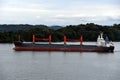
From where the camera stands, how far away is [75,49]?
231ft

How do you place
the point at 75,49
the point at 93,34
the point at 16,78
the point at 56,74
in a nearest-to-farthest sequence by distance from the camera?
1. the point at 16,78
2. the point at 56,74
3. the point at 75,49
4. the point at 93,34

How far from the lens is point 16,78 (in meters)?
32.0

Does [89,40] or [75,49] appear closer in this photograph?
[75,49]

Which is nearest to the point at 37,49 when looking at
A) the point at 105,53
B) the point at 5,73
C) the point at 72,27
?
the point at 105,53

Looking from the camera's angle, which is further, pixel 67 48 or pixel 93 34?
pixel 93 34

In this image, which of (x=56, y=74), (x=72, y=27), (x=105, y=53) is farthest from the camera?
(x=72, y=27)

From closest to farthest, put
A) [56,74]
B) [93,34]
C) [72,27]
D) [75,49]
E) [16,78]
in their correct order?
[16,78], [56,74], [75,49], [93,34], [72,27]

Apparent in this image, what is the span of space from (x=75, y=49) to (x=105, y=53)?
20.8ft

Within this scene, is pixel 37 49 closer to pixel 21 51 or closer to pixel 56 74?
pixel 21 51

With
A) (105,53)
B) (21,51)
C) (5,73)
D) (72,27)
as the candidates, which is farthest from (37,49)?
(72,27)

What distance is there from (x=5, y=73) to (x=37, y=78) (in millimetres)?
4239

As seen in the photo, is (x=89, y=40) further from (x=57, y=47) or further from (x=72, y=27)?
(x=57, y=47)

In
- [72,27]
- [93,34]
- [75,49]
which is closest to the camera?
[75,49]

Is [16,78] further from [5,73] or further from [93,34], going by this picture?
[93,34]
